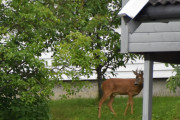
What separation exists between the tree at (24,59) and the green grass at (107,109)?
55.4 inches

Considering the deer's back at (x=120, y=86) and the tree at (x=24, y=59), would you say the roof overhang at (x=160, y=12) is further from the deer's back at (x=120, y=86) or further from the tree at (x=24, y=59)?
the deer's back at (x=120, y=86)

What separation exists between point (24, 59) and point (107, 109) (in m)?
3.93

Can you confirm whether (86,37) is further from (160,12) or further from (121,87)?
(160,12)

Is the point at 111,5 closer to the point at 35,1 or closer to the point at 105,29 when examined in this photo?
the point at 105,29

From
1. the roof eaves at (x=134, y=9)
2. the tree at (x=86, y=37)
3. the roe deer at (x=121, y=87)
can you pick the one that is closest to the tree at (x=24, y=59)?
the tree at (x=86, y=37)

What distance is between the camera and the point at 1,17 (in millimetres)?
11781

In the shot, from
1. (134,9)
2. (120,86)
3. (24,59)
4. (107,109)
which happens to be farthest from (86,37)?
(134,9)

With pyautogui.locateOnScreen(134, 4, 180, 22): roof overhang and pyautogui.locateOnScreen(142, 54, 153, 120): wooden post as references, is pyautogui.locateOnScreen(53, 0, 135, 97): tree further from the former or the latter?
pyautogui.locateOnScreen(134, 4, 180, 22): roof overhang

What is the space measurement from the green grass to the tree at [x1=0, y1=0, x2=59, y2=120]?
1407 mm

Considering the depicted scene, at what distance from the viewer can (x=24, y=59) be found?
1091 cm

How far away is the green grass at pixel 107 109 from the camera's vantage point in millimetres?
13249

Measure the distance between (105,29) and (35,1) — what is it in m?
2.69

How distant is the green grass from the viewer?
13249mm

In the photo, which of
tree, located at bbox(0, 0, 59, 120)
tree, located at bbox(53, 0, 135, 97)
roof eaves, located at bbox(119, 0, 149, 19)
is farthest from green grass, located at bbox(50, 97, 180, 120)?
roof eaves, located at bbox(119, 0, 149, 19)
